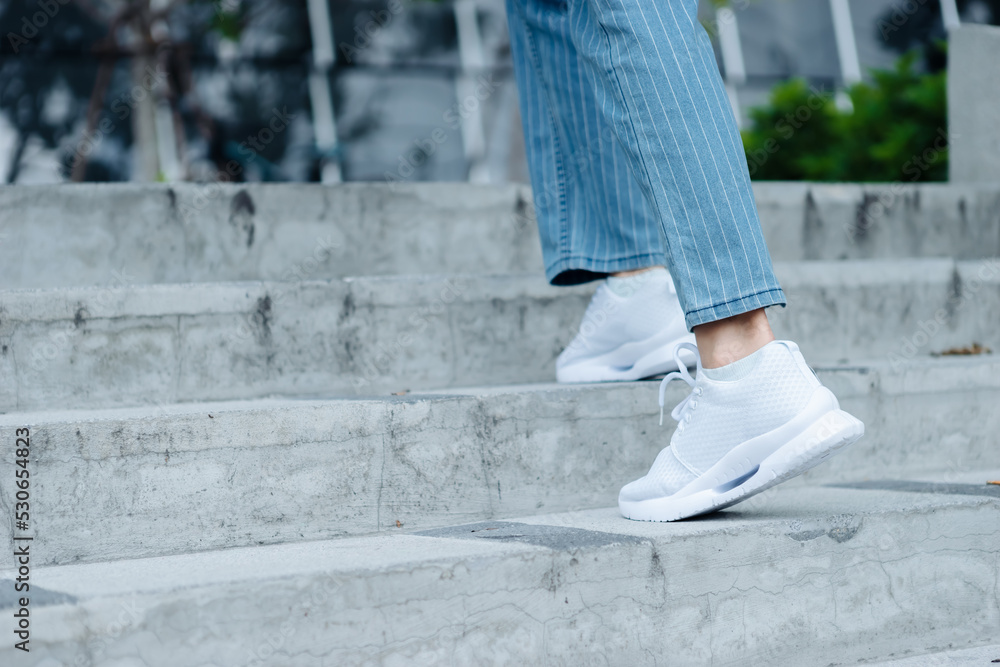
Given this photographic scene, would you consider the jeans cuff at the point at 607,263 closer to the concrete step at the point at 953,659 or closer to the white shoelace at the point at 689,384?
the white shoelace at the point at 689,384

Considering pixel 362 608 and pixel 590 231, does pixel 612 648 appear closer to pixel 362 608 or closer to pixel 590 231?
pixel 362 608

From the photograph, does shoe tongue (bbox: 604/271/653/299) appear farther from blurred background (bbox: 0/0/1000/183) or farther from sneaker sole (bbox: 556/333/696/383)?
blurred background (bbox: 0/0/1000/183)

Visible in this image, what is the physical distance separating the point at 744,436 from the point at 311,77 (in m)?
6.66

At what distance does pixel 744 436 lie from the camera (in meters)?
1.37

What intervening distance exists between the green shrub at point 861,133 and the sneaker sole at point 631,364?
2.74m

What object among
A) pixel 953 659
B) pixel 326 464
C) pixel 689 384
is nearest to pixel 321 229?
pixel 326 464

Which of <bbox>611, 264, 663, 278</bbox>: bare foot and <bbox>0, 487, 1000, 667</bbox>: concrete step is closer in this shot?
<bbox>0, 487, 1000, 667</bbox>: concrete step

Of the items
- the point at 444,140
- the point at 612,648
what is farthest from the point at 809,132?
the point at 612,648

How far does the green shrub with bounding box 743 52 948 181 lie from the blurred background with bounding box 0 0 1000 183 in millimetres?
1432

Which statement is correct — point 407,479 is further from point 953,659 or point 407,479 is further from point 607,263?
point 953,659

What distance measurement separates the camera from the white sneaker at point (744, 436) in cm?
130

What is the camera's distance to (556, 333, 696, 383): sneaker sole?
1.75m

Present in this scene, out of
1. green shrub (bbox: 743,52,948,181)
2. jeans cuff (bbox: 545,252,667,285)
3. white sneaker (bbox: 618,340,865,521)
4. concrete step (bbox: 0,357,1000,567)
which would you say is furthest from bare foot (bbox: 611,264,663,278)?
green shrub (bbox: 743,52,948,181)

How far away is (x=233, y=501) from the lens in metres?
1.38
